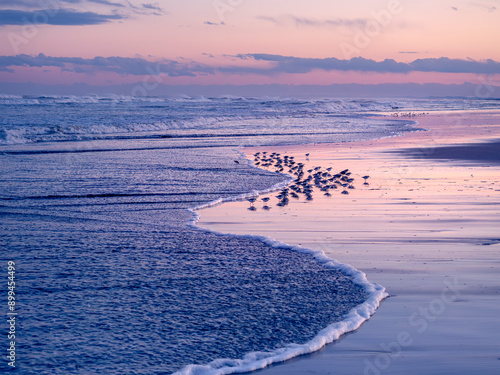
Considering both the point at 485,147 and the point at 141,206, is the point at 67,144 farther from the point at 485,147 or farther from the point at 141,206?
the point at 485,147

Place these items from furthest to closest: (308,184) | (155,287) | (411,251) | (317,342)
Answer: (308,184)
(411,251)
(155,287)
(317,342)

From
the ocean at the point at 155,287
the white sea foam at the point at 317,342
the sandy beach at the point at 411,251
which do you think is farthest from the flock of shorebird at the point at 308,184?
the white sea foam at the point at 317,342

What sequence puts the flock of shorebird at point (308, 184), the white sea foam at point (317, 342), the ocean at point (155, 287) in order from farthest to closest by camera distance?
the flock of shorebird at point (308, 184) < the ocean at point (155, 287) < the white sea foam at point (317, 342)

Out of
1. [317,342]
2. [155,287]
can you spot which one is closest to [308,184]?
[155,287]

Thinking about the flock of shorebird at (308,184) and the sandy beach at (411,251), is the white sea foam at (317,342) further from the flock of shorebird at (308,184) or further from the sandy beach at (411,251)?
the flock of shorebird at (308,184)

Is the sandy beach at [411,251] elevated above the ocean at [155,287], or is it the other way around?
the sandy beach at [411,251]

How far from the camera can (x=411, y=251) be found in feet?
28.7

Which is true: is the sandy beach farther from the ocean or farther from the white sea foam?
the ocean

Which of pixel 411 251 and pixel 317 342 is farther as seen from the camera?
pixel 411 251

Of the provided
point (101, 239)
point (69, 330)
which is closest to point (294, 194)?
point (101, 239)

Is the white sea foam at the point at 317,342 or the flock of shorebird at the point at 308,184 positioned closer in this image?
the white sea foam at the point at 317,342

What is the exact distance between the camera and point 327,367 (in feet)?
16.5

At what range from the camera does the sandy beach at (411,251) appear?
205 inches

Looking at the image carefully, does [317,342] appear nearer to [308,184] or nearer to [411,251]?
[411,251]
